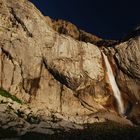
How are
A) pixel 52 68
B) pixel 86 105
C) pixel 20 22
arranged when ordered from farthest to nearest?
pixel 20 22 → pixel 52 68 → pixel 86 105

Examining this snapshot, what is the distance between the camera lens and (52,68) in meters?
48.7

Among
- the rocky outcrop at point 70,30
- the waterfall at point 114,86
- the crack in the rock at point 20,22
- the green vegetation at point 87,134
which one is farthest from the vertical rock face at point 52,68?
the rocky outcrop at point 70,30

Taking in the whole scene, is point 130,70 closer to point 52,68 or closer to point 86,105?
point 86,105

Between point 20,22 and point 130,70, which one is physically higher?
point 20,22

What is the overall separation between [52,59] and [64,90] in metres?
3.94

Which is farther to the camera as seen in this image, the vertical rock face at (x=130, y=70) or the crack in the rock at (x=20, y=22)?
the vertical rock face at (x=130, y=70)

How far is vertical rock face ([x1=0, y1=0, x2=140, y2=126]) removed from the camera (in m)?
47.6

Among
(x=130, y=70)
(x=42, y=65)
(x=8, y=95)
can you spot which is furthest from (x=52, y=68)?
(x=130, y=70)

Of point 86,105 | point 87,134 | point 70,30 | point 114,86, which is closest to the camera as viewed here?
point 87,134

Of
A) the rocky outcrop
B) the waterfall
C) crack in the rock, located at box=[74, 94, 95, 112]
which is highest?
the rocky outcrop

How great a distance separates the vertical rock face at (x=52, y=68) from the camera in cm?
4762

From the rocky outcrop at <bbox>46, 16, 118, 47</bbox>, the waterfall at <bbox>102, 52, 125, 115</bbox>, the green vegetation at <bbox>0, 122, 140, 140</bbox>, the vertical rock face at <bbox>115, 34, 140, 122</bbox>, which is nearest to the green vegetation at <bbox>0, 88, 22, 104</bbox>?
the green vegetation at <bbox>0, 122, 140, 140</bbox>

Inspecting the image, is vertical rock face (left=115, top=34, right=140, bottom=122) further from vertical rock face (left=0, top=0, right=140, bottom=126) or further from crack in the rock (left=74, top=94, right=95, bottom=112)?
crack in the rock (left=74, top=94, right=95, bottom=112)

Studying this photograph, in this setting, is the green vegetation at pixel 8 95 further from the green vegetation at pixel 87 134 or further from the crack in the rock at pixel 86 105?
the green vegetation at pixel 87 134
